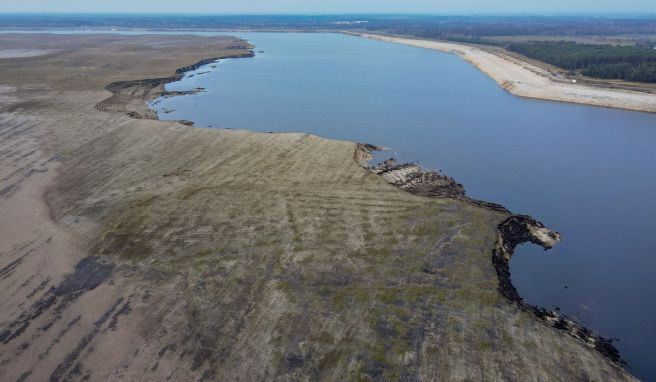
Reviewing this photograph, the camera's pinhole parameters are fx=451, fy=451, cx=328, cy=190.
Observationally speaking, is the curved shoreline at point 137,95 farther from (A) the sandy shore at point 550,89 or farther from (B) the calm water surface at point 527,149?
(A) the sandy shore at point 550,89

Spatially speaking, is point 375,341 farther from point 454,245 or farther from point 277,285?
point 454,245

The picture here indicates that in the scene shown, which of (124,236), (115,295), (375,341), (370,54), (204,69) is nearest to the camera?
(375,341)

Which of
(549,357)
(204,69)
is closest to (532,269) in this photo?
(549,357)

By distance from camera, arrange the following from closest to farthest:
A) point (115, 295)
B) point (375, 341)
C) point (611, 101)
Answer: point (375, 341)
point (115, 295)
point (611, 101)

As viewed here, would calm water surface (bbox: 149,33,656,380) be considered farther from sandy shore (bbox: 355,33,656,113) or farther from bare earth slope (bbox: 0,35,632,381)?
bare earth slope (bbox: 0,35,632,381)

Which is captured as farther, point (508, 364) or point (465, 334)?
point (465, 334)

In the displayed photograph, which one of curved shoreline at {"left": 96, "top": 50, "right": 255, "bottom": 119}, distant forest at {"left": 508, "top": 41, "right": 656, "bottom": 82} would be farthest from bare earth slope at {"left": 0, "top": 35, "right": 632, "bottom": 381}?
distant forest at {"left": 508, "top": 41, "right": 656, "bottom": 82}
